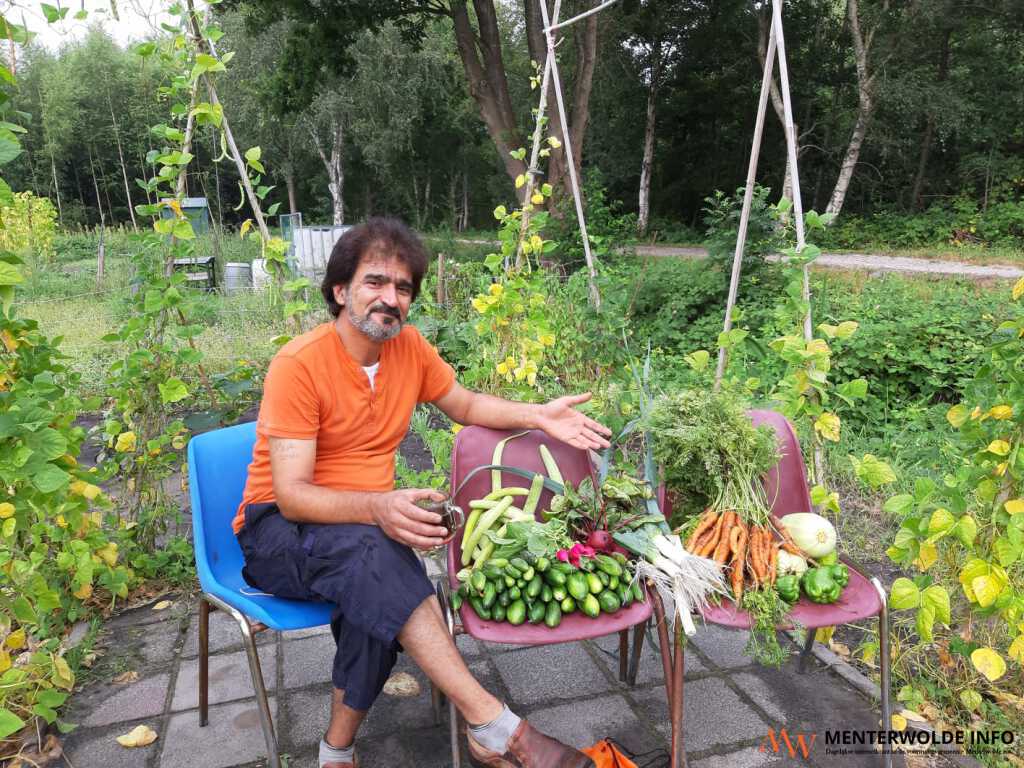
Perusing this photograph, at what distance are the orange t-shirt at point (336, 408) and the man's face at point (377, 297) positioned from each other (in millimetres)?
106

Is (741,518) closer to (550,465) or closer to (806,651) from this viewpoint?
(550,465)

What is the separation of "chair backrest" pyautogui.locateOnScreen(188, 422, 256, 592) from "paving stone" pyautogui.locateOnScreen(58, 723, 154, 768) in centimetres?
55

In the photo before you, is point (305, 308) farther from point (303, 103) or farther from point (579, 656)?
point (303, 103)

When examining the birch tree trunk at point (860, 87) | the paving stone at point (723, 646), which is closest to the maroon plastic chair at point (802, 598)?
the paving stone at point (723, 646)

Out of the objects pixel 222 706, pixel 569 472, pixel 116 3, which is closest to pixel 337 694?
pixel 222 706

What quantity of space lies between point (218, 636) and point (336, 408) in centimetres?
130

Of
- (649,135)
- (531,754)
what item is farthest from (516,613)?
(649,135)

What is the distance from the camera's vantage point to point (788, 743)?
2100 millimetres

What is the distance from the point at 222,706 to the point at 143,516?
1.13 metres

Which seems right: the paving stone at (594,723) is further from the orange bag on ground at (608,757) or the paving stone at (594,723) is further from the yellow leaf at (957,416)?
the yellow leaf at (957,416)

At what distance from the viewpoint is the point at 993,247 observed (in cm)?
1295

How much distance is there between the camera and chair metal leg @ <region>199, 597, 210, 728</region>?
2.11m

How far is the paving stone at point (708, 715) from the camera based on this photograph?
213 centimetres

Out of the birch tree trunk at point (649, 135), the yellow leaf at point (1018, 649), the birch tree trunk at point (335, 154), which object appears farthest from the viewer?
the birch tree trunk at point (335, 154)
